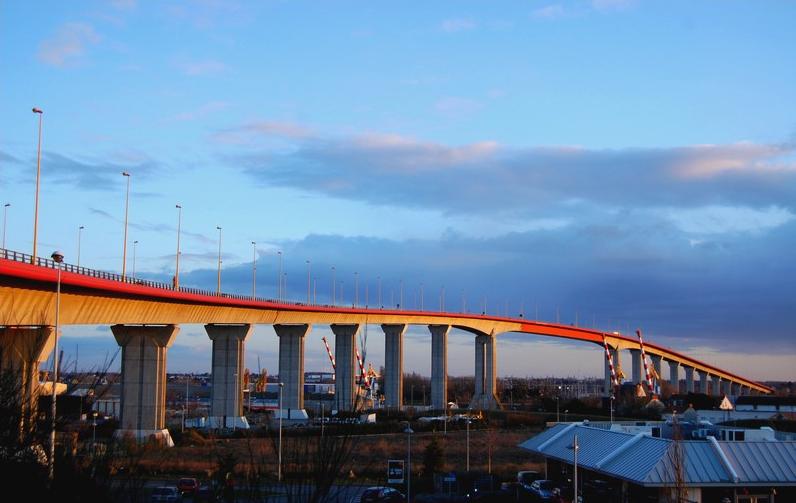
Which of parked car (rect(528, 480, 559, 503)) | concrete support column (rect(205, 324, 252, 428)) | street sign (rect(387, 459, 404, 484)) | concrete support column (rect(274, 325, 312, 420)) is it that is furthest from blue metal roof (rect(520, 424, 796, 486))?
concrete support column (rect(274, 325, 312, 420))

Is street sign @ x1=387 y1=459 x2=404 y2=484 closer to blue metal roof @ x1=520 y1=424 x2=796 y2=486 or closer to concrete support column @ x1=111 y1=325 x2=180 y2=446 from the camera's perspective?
blue metal roof @ x1=520 y1=424 x2=796 y2=486

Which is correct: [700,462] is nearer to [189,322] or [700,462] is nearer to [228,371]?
[189,322]

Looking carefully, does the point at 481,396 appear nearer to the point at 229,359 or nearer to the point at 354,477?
the point at 229,359

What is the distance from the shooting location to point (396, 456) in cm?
6706

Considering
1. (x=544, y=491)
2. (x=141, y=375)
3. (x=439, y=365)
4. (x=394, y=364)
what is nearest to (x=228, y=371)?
(x=141, y=375)

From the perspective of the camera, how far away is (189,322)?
75.2 metres

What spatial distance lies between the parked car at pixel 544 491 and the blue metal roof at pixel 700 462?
101 inches

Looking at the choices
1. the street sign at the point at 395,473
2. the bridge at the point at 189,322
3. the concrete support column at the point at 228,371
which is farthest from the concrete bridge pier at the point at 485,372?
the street sign at the point at 395,473

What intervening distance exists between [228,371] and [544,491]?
171ft

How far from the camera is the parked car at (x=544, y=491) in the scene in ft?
142

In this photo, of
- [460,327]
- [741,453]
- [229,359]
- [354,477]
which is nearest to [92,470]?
[741,453]

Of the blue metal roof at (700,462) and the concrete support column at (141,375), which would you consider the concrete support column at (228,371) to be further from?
the blue metal roof at (700,462)

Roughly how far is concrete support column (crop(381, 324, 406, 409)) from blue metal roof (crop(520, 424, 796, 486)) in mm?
87846

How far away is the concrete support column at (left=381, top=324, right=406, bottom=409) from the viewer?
12950 cm
